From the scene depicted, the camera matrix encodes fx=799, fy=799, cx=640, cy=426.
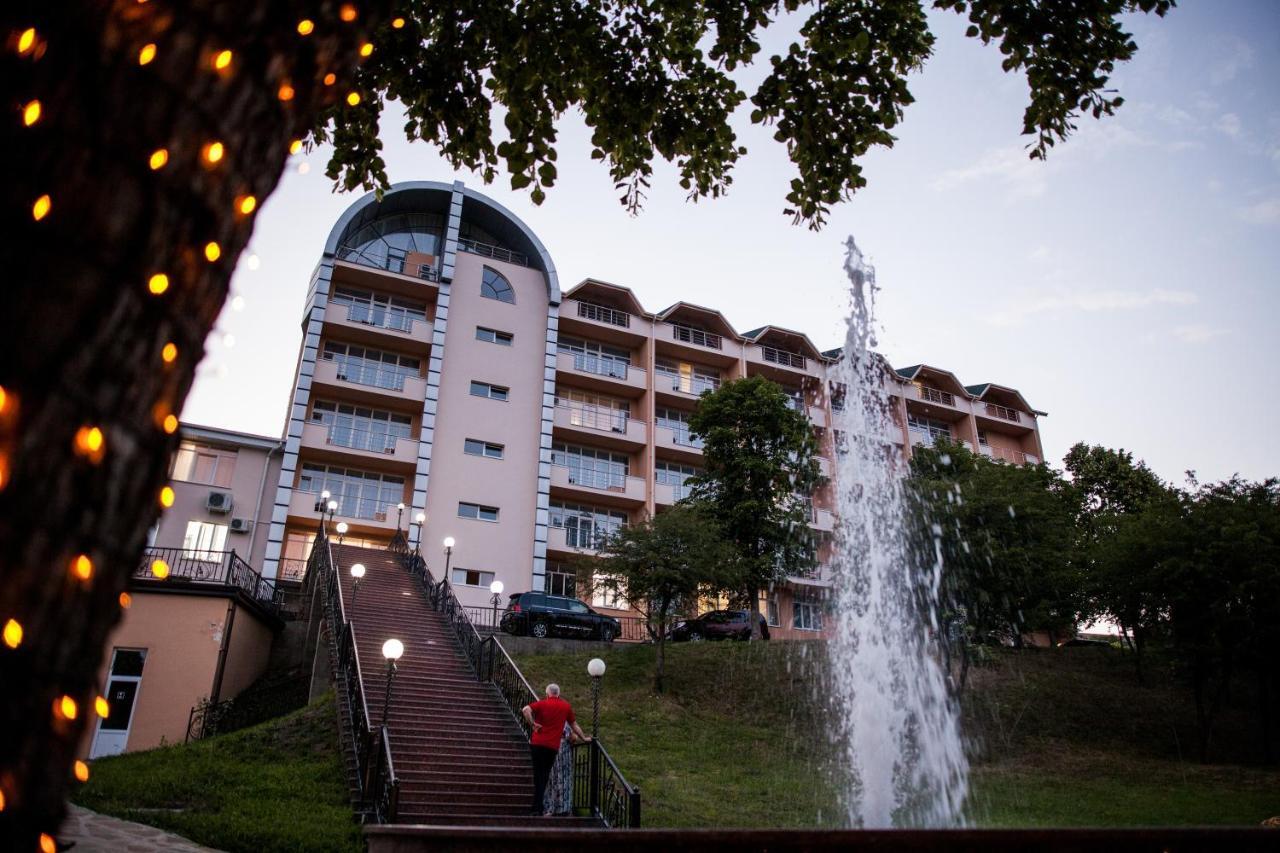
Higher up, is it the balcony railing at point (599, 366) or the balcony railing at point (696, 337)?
the balcony railing at point (696, 337)

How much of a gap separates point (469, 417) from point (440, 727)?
18.5 m

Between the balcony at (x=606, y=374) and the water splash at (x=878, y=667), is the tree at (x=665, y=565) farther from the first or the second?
the balcony at (x=606, y=374)

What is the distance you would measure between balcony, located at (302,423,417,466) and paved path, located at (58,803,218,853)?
19618 millimetres

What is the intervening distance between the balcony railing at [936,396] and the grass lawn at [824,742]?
18661 millimetres

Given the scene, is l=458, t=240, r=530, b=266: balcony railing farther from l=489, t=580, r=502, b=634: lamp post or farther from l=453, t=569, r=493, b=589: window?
l=489, t=580, r=502, b=634: lamp post

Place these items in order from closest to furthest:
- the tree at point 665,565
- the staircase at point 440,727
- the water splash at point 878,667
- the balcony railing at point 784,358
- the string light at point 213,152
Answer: the string light at point 213,152 < the staircase at point 440,727 < the water splash at point 878,667 < the tree at point 665,565 < the balcony railing at point 784,358

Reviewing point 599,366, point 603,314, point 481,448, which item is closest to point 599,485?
point 481,448

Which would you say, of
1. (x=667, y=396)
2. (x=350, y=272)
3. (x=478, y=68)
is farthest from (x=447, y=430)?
(x=478, y=68)

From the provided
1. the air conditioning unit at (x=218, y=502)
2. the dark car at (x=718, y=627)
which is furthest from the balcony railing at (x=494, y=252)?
the dark car at (x=718, y=627)

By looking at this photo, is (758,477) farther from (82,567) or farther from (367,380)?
(82,567)

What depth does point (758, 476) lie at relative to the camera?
28453mm

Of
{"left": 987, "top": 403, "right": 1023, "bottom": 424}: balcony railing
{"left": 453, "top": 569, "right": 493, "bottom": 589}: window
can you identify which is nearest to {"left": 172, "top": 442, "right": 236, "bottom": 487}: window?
{"left": 453, "top": 569, "right": 493, "bottom": 589}: window

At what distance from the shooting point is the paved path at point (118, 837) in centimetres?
778

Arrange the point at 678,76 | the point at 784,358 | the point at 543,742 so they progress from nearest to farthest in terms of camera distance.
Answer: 1. the point at 678,76
2. the point at 543,742
3. the point at 784,358
